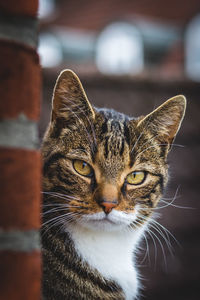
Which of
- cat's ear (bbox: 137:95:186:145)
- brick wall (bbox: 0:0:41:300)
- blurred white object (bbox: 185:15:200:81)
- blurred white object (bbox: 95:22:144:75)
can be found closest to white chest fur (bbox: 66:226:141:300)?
cat's ear (bbox: 137:95:186:145)

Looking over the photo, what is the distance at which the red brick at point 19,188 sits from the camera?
47 cm

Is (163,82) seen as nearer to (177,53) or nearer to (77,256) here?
(77,256)

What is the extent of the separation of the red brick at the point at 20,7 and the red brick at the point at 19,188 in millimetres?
184

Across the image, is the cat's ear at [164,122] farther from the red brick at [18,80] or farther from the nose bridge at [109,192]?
the red brick at [18,80]

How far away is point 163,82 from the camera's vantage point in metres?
1.82

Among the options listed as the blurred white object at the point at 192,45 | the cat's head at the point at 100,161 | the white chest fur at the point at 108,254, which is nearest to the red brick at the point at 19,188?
the cat's head at the point at 100,161

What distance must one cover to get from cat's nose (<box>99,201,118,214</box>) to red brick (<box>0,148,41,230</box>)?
1.31 ft

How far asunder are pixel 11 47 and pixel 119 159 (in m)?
0.56

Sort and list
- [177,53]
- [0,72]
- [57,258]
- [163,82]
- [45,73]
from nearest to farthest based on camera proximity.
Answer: [0,72]
[57,258]
[45,73]
[163,82]
[177,53]

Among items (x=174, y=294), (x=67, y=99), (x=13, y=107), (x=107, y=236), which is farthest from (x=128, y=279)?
(x=174, y=294)

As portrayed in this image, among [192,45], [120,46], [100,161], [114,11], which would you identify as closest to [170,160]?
[100,161]

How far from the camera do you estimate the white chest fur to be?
3.15 ft

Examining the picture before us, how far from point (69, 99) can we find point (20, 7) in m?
0.48

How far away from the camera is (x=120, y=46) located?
18.6ft
